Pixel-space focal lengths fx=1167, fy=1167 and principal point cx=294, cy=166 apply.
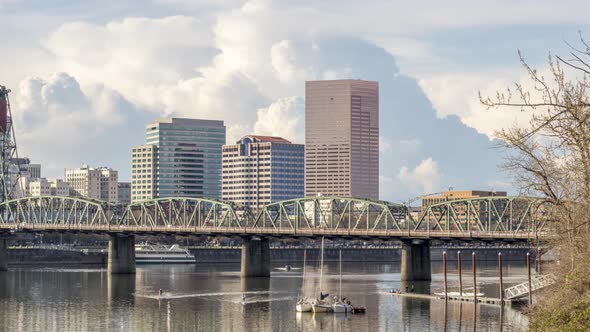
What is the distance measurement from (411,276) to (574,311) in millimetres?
129201

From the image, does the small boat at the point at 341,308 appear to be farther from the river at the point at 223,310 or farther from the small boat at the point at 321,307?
the river at the point at 223,310

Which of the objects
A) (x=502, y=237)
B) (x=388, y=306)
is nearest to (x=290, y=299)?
(x=388, y=306)

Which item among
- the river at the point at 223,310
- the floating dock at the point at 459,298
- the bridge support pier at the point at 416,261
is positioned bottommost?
the river at the point at 223,310

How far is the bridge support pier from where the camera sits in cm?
19100

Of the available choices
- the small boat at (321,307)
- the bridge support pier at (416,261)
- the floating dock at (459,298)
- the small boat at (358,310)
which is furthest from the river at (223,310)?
the bridge support pier at (416,261)

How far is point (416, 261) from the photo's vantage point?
193 meters

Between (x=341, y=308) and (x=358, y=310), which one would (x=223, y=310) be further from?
(x=358, y=310)

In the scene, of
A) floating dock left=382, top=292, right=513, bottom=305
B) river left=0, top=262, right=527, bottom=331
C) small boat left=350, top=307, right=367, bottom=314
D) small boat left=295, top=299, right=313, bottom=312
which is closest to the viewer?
river left=0, top=262, right=527, bottom=331

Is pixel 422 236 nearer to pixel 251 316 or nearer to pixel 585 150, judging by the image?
pixel 251 316

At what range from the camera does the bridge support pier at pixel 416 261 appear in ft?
627

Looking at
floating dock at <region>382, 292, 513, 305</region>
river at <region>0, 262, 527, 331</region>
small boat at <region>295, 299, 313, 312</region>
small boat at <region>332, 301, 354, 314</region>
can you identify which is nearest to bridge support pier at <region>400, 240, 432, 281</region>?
river at <region>0, 262, 527, 331</region>

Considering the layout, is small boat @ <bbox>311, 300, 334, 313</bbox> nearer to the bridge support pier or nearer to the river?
the river

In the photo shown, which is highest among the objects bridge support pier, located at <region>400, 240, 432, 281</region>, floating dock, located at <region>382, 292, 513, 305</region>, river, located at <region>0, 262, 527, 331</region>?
bridge support pier, located at <region>400, 240, 432, 281</region>

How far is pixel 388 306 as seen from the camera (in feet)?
458
